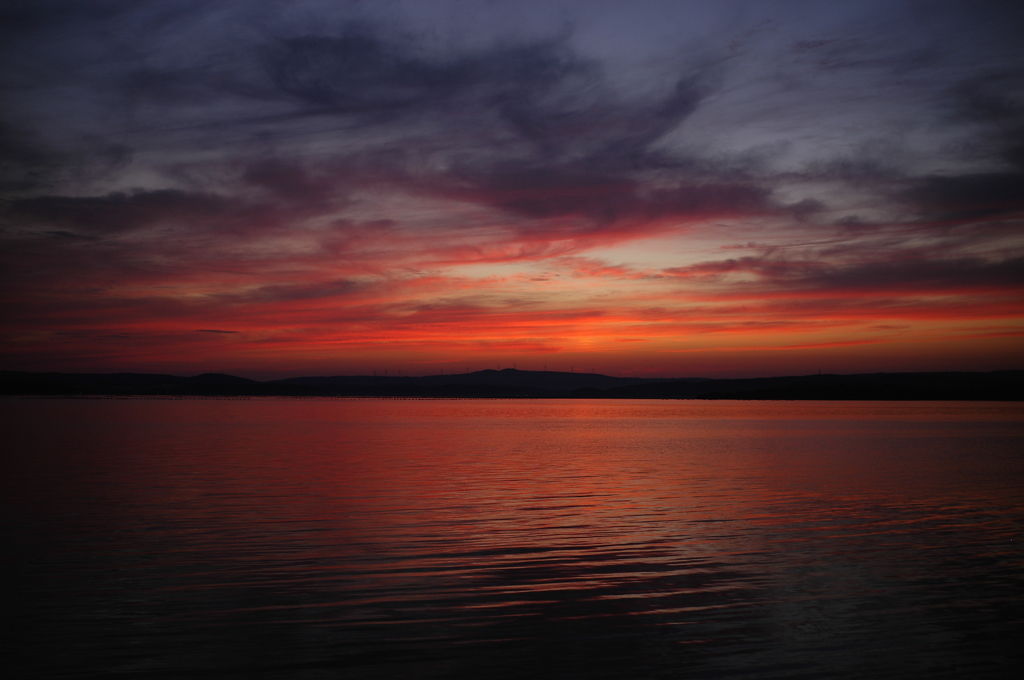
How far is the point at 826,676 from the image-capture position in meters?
8.66

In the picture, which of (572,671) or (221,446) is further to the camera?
(221,446)

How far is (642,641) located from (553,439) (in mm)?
45807

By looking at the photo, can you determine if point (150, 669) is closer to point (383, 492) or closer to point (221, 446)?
point (383, 492)

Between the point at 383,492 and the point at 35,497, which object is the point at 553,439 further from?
the point at 35,497

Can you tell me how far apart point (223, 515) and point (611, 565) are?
462 inches

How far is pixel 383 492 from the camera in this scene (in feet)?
81.4

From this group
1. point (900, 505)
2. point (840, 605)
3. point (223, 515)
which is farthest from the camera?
point (900, 505)

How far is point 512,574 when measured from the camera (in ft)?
44.1

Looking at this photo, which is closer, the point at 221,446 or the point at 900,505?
the point at 900,505

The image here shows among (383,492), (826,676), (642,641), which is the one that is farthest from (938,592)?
(383,492)

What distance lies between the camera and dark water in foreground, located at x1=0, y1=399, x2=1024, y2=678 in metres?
9.23

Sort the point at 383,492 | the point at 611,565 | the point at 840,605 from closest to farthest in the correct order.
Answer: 1. the point at 840,605
2. the point at 611,565
3. the point at 383,492

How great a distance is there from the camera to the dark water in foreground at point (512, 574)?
9.23 metres

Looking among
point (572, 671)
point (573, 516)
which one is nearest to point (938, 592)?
point (572, 671)
